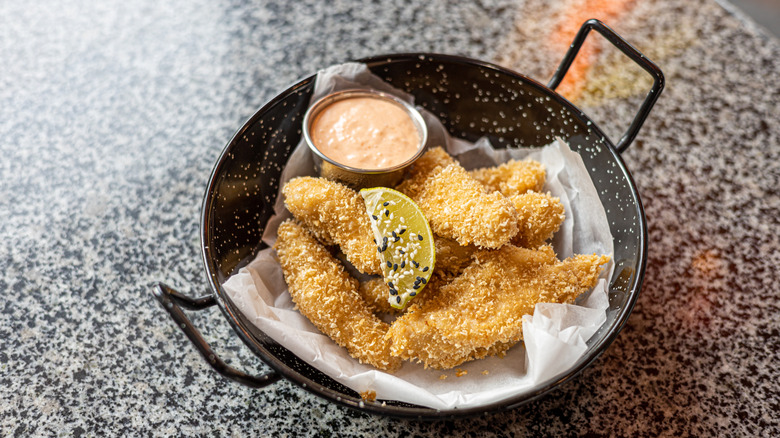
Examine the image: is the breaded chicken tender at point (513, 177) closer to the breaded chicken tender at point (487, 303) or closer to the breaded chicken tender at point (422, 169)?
the breaded chicken tender at point (422, 169)

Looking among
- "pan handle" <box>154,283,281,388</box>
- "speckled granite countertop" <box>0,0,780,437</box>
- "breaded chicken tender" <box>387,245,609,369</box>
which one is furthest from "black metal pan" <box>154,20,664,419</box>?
"speckled granite countertop" <box>0,0,780,437</box>

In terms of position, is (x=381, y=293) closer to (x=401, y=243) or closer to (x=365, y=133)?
(x=401, y=243)

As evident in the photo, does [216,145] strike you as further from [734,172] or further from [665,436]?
[734,172]

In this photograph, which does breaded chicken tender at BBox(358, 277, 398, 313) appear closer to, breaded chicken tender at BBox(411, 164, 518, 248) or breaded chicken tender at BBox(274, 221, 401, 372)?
breaded chicken tender at BBox(274, 221, 401, 372)

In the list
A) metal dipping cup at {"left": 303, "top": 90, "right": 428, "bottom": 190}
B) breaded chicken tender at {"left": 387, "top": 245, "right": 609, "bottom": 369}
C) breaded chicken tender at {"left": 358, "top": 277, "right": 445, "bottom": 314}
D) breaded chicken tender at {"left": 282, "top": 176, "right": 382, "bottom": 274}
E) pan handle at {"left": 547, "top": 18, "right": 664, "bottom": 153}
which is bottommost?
breaded chicken tender at {"left": 358, "top": 277, "right": 445, "bottom": 314}

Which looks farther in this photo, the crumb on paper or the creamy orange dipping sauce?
the creamy orange dipping sauce

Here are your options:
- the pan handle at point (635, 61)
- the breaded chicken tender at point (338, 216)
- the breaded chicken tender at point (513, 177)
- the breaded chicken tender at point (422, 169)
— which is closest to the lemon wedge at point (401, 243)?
the breaded chicken tender at point (338, 216)

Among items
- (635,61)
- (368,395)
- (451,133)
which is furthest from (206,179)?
(635,61)
